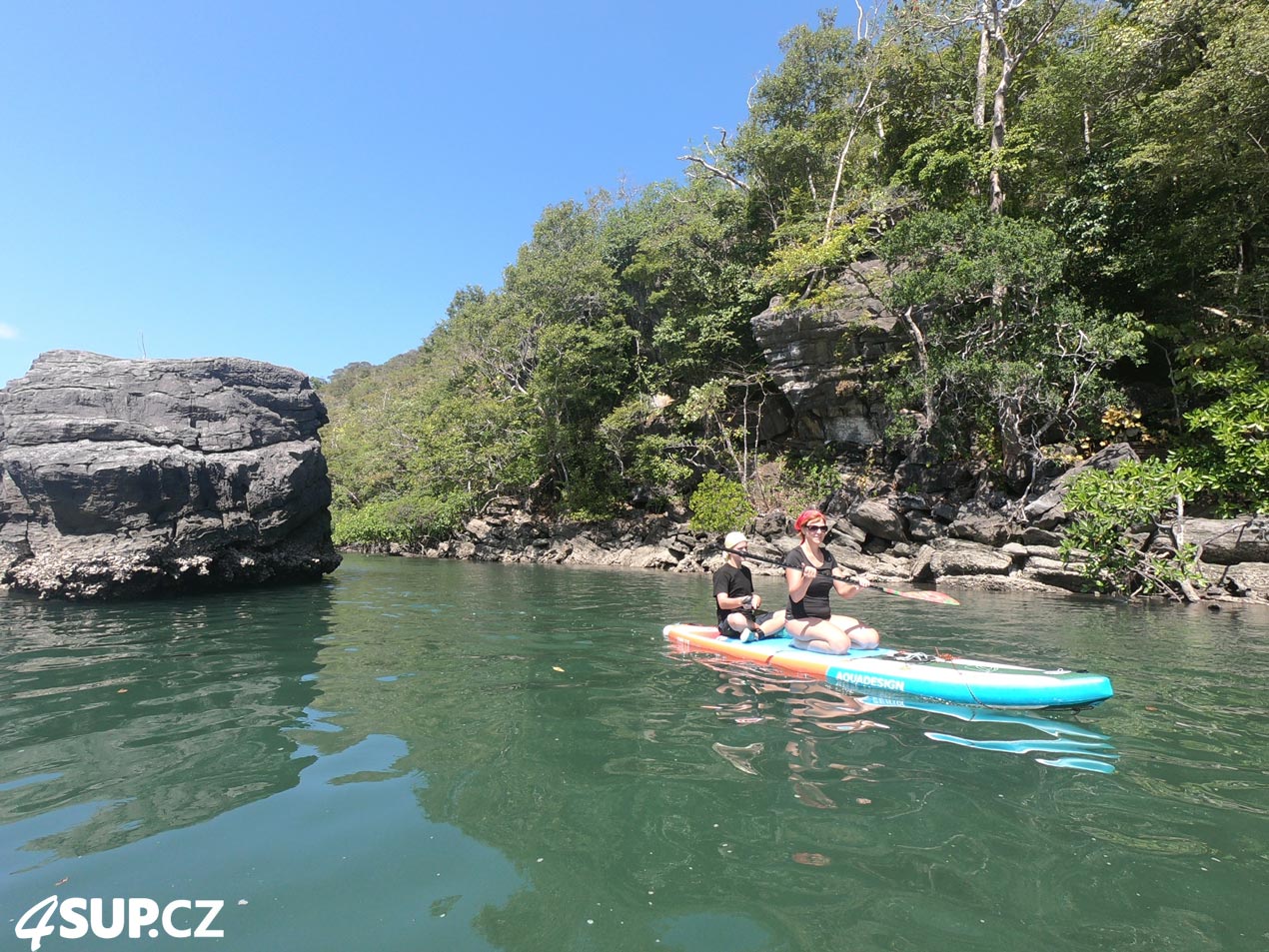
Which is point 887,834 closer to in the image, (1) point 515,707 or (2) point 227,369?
(1) point 515,707

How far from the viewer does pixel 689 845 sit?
8.98 feet

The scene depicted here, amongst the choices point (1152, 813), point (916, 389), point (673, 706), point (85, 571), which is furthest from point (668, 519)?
point (1152, 813)

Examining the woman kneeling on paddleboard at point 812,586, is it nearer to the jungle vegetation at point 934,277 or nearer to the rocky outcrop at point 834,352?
the jungle vegetation at point 934,277

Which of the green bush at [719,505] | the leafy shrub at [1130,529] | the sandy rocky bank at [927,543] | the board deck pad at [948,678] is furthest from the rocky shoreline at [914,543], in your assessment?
the board deck pad at [948,678]

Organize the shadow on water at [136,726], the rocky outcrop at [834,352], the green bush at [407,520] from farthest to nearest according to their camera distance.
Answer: the green bush at [407,520], the rocky outcrop at [834,352], the shadow on water at [136,726]

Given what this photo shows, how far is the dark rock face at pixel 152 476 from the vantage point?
10.8m

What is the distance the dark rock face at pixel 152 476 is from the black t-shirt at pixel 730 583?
10.0 m

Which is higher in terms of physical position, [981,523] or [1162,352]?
[1162,352]

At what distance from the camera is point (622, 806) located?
123 inches

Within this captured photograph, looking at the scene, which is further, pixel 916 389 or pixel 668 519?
pixel 668 519

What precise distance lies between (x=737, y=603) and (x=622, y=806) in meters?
3.80

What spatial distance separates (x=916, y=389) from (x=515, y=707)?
1595 cm

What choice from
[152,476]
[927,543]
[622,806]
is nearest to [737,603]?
[622,806]

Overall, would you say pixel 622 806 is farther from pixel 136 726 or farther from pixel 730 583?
pixel 730 583
